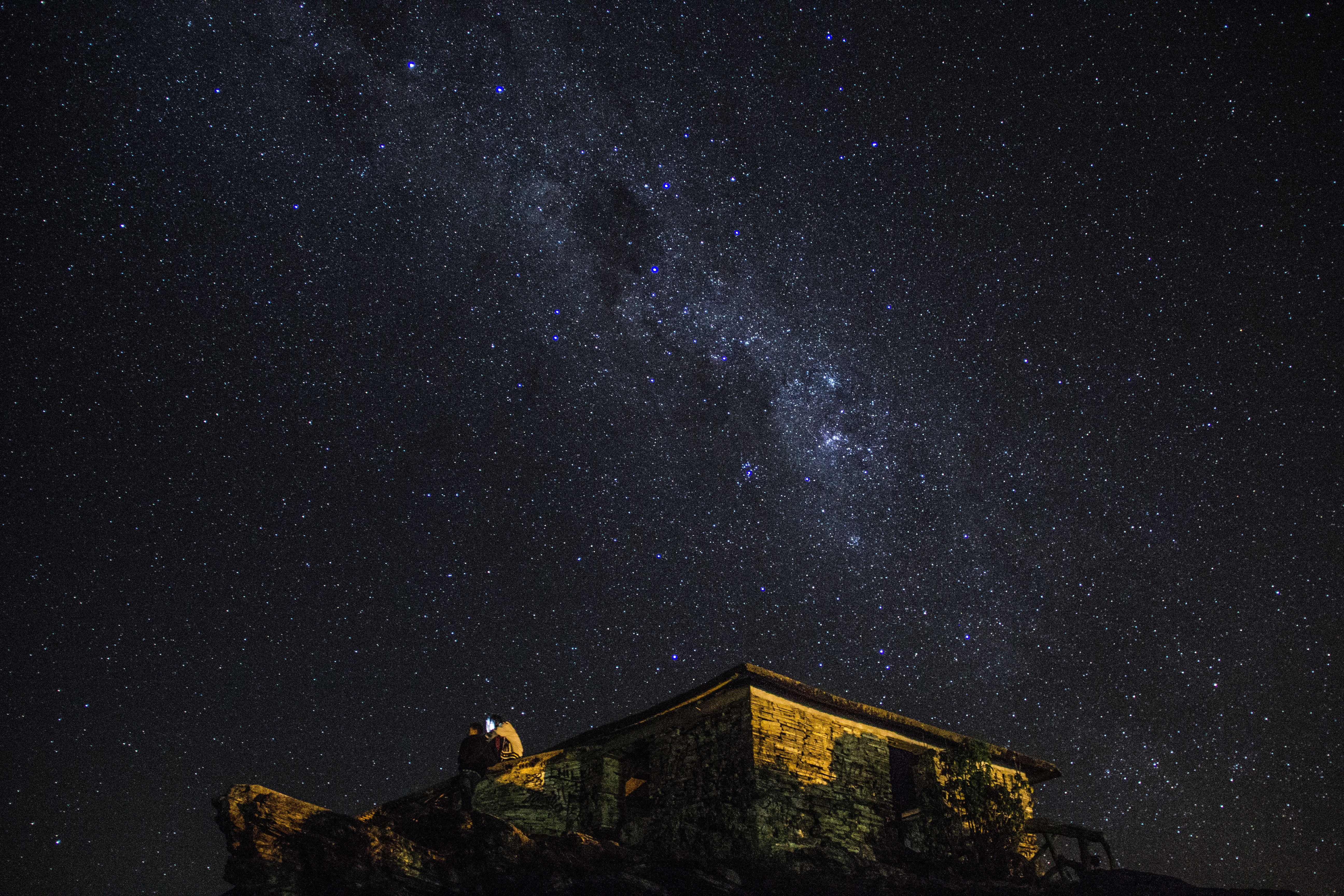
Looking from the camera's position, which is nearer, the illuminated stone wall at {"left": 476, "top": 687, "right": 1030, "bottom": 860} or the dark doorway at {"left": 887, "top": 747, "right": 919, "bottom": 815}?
the illuminated stone wall at {"left": 476, "top": 687, "right": 1030, "bottom": 860}

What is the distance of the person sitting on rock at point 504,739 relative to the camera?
45.8 ft

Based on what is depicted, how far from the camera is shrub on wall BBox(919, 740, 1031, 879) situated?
50.0 feet

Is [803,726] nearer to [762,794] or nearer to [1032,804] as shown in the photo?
[762,794]

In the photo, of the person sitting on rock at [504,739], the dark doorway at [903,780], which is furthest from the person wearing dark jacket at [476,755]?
the dark doorway at [903,780]

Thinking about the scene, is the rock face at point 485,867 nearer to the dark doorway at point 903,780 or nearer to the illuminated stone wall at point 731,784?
the illuminated stone wall at point 731,784

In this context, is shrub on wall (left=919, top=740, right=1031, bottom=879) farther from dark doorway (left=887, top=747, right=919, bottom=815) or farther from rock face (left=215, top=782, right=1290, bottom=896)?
rock face (left=215, top=782, right=1290, bottom=896)

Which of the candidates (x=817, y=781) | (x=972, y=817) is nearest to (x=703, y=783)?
(x=817, y=781)

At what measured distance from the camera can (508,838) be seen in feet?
33.2

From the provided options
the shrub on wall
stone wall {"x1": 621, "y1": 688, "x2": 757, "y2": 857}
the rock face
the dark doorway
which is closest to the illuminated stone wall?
stone wall {"x1": 621, "y1": 688, "x2": 757, "y2": 857}

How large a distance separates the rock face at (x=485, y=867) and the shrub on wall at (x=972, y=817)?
211cm

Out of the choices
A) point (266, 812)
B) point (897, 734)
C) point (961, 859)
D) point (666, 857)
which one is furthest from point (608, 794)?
point (266, 812)

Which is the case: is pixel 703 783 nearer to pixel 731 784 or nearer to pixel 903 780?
pixel 731 784

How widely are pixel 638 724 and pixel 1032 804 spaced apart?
371 inches

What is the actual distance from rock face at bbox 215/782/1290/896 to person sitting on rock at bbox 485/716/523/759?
1.28m
